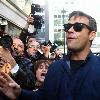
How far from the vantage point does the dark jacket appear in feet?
11.4

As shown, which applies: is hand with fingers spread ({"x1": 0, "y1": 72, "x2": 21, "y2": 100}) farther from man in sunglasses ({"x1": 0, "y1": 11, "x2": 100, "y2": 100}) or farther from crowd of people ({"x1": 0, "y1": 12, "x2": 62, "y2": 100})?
crowd of people ({"x1": 0, "y1": 12, "x2": 62, "y2": 100})

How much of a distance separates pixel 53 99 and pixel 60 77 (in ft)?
0.67

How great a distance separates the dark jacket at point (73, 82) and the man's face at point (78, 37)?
129 mm

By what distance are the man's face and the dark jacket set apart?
0.13 metres

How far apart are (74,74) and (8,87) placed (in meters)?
0.68

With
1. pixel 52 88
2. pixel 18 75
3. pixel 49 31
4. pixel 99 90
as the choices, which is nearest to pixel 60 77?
pixel 52 88

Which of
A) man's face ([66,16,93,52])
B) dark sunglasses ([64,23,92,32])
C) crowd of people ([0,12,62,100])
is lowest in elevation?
crowd of people ([0,12,62,100])

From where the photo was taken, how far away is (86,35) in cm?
377

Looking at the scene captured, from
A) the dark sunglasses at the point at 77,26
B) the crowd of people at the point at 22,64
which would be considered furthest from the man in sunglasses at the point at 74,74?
the crowd of people at the point at 22,64

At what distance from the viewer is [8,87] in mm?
3855

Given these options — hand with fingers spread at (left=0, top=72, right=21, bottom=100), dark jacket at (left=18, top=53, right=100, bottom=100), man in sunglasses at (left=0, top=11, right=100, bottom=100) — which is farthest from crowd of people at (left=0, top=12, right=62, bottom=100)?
dark jacket at (left=18, top=53, right=100, bottom=100)

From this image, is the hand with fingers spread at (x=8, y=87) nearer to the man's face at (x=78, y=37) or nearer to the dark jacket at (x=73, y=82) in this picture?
the dark jacket at (x=73, y=82)

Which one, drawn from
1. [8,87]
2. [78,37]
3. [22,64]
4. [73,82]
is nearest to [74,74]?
[73,82]

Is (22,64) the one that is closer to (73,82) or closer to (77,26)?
(77,26)
